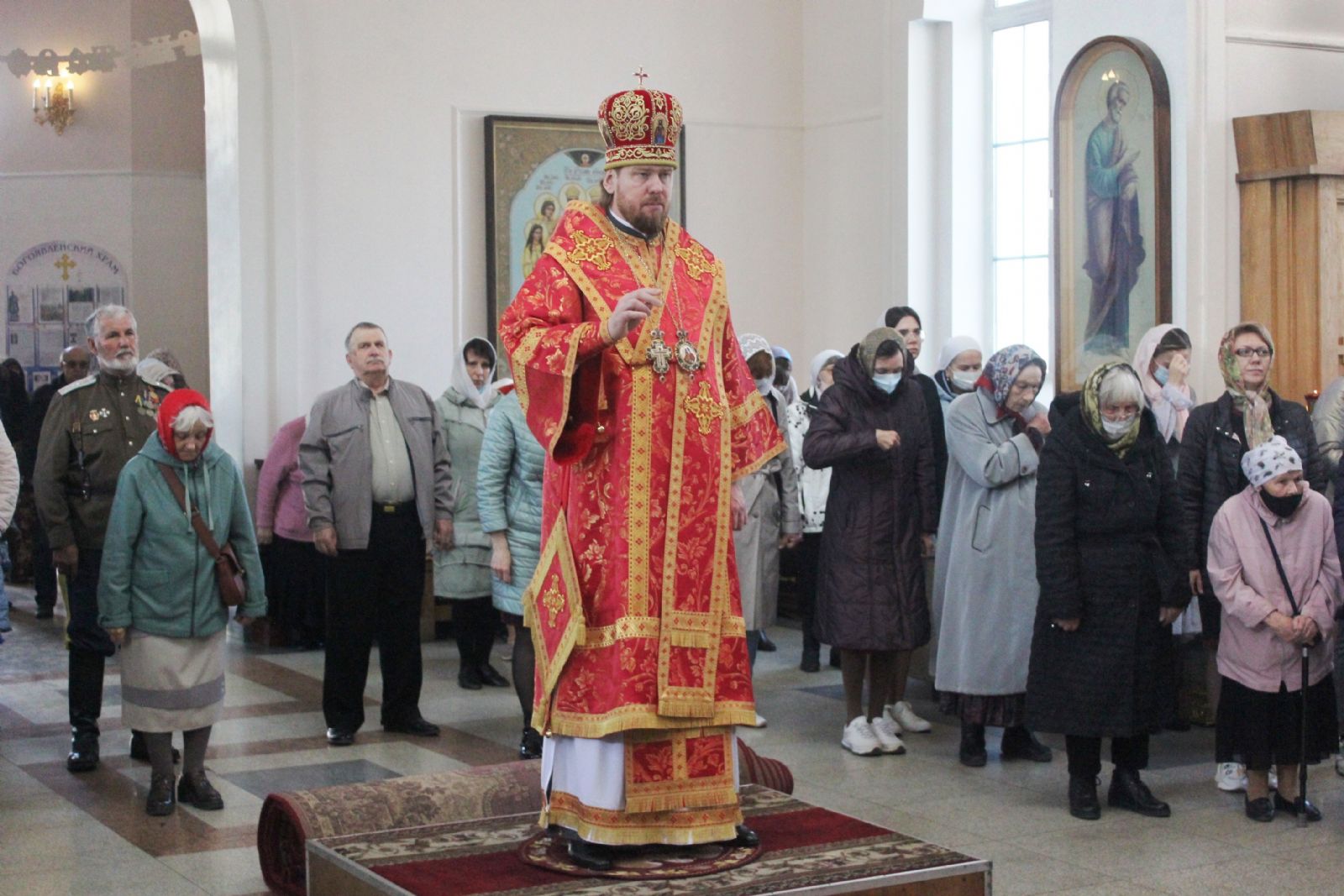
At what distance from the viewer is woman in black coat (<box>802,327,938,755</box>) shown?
7.38 metres

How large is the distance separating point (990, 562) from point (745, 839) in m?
2.69

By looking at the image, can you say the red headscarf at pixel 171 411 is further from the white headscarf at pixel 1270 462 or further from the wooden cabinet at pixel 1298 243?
the wooden cabinet at pixel 1298 243

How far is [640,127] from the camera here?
183 inches

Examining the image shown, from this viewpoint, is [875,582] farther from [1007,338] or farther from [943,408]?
[1007,338]

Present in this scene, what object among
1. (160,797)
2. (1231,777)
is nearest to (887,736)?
(1231,777)

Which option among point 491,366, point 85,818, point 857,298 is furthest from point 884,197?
point 85,818

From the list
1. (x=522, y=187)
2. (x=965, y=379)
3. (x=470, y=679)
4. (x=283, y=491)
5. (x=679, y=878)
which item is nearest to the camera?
(x=679, y=878)

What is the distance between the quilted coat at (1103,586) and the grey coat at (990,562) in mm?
617

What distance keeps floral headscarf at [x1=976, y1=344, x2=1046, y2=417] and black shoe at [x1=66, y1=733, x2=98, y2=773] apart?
3.85 m

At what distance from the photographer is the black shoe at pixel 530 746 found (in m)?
7.23

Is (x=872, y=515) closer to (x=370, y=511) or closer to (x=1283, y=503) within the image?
(x=1283, y=503)

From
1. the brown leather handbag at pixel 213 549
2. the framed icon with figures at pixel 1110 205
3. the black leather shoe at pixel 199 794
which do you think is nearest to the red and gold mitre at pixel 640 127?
the brown leather handbag at pixel 213 549

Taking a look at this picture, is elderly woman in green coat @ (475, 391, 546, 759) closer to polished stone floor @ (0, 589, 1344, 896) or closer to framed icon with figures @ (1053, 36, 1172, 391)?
polished stone floor @ (0, 589, 1344, 896)

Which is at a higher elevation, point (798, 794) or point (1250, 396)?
point (1250, 396)
